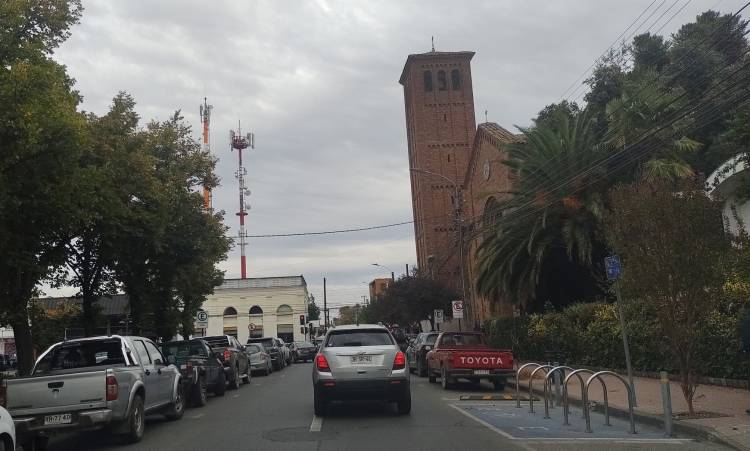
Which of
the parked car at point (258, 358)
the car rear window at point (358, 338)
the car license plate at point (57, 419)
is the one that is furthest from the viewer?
the parked car at point (258, 358)

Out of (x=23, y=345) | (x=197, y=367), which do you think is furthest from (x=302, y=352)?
(x=23, y=345)

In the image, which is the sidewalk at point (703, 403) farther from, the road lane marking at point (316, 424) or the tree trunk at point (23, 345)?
the tree trunk at point (23, 345)

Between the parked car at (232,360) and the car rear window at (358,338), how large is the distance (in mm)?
7377

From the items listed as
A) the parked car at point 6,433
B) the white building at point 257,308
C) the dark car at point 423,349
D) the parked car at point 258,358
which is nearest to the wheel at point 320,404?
the parked car at point 6,433

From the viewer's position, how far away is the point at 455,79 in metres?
74.8

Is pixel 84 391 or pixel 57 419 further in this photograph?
pixel 84 391

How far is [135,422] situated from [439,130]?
211ft

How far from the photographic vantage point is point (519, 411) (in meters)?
13.9

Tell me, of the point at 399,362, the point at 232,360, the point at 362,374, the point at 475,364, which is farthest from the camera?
Result: the point at 232,360

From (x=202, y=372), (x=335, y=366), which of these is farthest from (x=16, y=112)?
(x=202, y=372)

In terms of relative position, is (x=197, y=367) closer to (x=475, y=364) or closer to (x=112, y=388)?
(x=112, y=388)

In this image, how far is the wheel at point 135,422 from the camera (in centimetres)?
1071

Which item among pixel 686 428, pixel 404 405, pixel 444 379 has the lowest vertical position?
pixel 686 428

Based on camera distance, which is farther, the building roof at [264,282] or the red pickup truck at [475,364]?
the building roof at [264,282]
